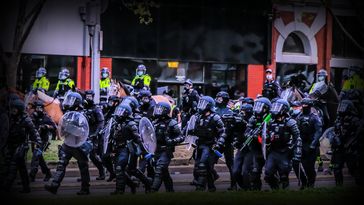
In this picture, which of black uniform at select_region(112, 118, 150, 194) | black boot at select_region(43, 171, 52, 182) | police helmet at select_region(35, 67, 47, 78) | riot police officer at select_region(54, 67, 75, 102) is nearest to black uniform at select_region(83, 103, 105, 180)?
black boot at select_region(43, 171, 52, 182)

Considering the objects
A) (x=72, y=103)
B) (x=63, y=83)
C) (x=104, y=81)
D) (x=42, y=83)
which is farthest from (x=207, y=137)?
(x=42, y=83)

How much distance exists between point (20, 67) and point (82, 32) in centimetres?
268

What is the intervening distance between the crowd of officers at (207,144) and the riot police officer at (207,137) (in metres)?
0.02

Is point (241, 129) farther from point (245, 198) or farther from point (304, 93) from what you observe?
point (304, 93)

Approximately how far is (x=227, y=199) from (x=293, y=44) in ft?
62.8

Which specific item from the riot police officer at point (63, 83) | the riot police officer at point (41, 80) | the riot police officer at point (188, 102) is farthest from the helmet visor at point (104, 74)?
the riot police officer at point (188, 102)

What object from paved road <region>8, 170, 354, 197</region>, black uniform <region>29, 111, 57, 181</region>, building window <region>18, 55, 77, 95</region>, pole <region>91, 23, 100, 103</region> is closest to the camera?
paved road <region>8, 170, 354, 197</region>

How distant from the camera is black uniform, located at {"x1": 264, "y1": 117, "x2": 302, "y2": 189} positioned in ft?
Result: 50.5

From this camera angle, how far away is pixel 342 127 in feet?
58.3

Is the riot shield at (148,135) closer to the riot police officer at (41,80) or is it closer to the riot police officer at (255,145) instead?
the riot police officer at (255,145)

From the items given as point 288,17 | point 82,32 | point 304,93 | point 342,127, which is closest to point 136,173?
point 342,127

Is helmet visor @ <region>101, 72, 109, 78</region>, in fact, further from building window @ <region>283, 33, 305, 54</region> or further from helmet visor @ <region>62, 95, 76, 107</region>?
building window @ <region>283, 33, 305, 54</region>

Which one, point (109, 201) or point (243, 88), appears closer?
point (109, 201)

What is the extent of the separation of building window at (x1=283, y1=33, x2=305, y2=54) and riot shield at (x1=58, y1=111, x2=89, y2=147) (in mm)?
16146
